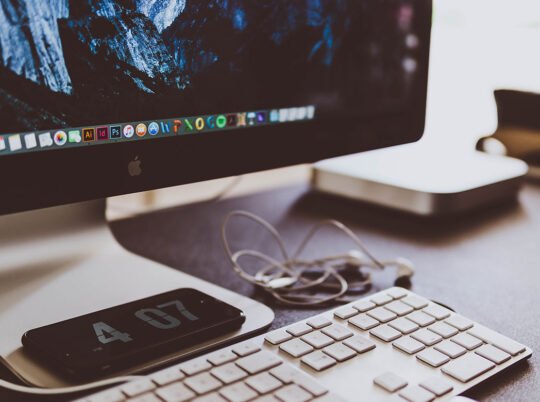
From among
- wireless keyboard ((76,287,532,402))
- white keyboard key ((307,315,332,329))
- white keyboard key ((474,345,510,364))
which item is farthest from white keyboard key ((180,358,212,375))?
white keyboard key ((474,345,510,364))

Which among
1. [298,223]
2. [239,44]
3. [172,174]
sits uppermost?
[239,44]

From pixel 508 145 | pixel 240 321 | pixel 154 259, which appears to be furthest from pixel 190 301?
pixel 508 145

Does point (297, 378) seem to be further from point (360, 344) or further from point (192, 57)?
point (192, 57)

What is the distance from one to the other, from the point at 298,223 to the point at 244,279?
0.21m

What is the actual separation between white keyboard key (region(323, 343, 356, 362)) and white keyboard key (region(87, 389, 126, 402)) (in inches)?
5.9

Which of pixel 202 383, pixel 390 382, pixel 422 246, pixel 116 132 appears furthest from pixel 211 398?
pixel 422 246

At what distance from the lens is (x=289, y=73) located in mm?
574

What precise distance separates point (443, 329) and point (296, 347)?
13cm

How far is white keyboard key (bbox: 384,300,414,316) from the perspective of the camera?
1.59 feet

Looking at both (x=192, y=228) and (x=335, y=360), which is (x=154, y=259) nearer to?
(x=192, y=228)

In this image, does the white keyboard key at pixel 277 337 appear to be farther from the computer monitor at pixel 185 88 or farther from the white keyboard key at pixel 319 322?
the computer monitor at pixel 185 88

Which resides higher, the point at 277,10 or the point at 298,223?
the point at 277,10

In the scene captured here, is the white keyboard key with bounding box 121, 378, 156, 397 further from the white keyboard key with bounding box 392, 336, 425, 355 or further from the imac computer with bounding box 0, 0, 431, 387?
the white keyboard key with bounding box 392, 336, 425, 355

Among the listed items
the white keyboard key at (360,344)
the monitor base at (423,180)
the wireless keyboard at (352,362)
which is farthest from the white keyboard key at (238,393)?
the monitor base at (423,180)
